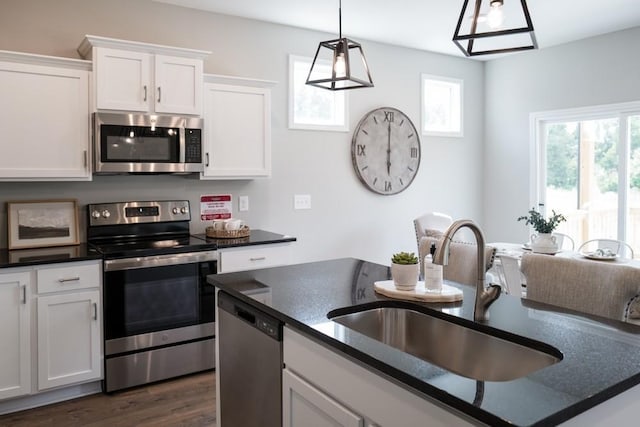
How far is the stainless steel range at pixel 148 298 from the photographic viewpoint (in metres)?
3.13

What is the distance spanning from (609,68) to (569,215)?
1488 mm

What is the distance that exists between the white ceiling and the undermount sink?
2769 mm

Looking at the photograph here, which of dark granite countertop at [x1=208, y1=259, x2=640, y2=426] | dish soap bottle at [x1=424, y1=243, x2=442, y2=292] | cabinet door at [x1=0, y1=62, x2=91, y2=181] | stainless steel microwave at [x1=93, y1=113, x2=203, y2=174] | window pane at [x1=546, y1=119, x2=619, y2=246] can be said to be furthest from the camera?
window pane at [x1=546, y1=119, x2=619, y2=246]

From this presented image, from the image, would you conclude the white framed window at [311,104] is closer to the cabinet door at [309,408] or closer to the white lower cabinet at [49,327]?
the white lower cabinet at [49,327]

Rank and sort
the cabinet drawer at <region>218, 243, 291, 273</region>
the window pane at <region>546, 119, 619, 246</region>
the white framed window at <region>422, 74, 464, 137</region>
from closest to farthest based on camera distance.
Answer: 1. the cabinet drawer at <region>218, 243, 291, 273</region>
2. the window pane at <region>546, 119, 619, 246</region>
3. the white framed window at <region>422, 74, 464, 137</region>

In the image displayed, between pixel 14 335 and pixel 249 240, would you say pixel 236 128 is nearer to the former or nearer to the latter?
pixel 249 240

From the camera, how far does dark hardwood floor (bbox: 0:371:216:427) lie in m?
2.83

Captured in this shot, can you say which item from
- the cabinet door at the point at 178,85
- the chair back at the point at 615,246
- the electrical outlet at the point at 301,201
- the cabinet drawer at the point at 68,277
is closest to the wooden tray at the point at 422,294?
the cabinet drawer at the point at 68,277

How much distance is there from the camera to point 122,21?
3682 mm

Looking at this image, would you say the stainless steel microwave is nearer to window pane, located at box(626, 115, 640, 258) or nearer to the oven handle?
the oven handle

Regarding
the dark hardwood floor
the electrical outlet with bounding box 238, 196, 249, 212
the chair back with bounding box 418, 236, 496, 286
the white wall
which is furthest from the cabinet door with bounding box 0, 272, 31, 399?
the white wall

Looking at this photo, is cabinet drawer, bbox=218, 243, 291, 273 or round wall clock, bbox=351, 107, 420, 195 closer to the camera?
cabinet drawer, bbox=218, 243, 291, 273

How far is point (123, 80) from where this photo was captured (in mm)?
3268

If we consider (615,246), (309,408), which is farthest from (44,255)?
(615,246)
